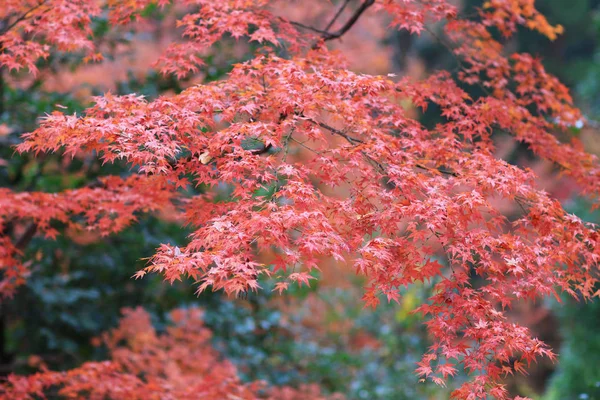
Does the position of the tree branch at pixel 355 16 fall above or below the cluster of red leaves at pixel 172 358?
above

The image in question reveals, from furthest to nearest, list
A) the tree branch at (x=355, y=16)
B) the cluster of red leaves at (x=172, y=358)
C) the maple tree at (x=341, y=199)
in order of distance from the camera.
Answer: the cluster of red leaves at (x=172, y=358), the tree branch at (x=355, y=16), the maple tree at (x=341, y=199)

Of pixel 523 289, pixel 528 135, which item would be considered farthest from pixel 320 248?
pixel 528 135

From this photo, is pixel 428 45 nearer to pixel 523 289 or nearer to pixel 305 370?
pixel 305 370

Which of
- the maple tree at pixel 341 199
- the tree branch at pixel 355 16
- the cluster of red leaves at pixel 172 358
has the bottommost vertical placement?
the cluster of red leaves at pixel 172 358

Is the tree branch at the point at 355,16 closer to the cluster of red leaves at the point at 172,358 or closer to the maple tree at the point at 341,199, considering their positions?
the maple tree at the point at 341,199

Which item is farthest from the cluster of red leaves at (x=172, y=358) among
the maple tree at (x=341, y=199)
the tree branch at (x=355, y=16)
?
the tree branch at (x=355, y=16)

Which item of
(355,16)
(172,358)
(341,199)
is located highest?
(355,16)

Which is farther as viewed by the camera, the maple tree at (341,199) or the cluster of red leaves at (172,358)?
the cluster of red leaves at (172,358)

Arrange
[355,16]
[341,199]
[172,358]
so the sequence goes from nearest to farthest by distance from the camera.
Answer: [341,199] → [355,16] → [172,358]

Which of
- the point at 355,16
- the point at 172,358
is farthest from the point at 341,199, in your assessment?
the point at 172,358

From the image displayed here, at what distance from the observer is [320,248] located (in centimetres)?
278

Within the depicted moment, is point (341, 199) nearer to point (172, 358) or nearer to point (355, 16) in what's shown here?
point (355, 16)

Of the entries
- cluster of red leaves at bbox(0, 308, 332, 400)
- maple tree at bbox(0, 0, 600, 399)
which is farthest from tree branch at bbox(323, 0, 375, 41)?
cluster of red leaves at bbox(0, 308, 332, 400)

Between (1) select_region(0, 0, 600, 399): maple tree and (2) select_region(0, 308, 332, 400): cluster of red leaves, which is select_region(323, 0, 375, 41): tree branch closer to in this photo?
(1) select_region(0, 0, 600, 399): maple tree
